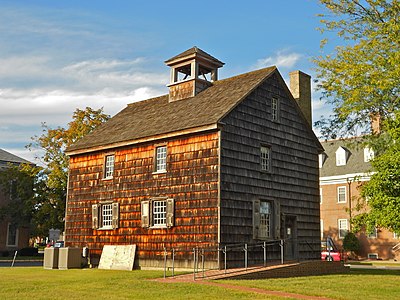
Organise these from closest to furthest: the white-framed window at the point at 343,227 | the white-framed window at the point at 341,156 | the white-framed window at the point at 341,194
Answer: the white-framed window at the point at 343,227
the white-framed window at the point at 341,194
the white-framed window at the point at 341,156

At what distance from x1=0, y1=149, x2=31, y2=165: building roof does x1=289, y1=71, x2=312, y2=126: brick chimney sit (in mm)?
27425

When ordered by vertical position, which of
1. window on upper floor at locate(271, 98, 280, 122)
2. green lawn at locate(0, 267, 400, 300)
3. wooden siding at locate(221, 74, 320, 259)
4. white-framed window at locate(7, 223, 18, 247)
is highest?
window on upper floor at locate(271, 98, 280, 122)

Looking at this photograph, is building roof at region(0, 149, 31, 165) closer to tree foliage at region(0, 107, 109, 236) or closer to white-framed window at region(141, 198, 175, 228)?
tree foliage at region(0, 107, 109, 236)

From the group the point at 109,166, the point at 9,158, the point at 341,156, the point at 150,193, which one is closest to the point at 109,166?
the point at 109,166

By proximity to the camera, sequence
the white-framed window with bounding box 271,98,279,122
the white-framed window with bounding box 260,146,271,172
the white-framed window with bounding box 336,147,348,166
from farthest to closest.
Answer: the white-framed window with bounding box 336,147,348,166, the white-framed window with bounding box 271,98,279,122, the white-framed window with bounding box 260,146,271,172

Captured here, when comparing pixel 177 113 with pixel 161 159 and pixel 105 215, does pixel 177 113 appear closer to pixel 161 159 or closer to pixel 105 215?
pixel 161 159

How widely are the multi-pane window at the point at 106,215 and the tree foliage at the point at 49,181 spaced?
15.1 m

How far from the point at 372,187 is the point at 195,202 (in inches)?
272

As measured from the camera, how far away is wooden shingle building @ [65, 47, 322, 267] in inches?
822

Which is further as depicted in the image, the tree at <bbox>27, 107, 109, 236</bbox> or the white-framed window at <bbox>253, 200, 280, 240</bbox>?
the tree at <bbox>27, 107, 109, 236</bbox>

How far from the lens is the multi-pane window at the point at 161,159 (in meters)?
22.8

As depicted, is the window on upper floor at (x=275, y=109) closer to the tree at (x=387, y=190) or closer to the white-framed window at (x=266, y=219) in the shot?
the white-framed window at (x=266, y=219)

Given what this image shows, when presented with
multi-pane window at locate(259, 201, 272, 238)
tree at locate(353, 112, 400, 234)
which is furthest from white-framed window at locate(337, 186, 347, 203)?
tree at locate(353, 112, 400, 234)

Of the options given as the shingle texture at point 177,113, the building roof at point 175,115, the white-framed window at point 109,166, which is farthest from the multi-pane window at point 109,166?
the shingle texture at point 177,113
